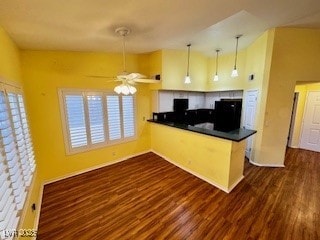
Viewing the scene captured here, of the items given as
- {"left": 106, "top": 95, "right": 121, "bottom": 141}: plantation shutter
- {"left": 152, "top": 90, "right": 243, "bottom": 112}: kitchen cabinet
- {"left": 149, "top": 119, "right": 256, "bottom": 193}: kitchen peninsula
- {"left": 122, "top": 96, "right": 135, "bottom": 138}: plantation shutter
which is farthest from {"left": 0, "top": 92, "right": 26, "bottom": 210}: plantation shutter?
{"left": 152, "top": 90, "right": 243, "bottom": 112}: kitchen cabinet

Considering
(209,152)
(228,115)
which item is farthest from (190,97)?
(209,152)

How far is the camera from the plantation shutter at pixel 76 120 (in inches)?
128

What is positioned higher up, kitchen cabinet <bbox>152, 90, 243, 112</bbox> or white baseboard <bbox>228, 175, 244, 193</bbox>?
kitchen cabinet <bbox>152, 90, 243, 112</bbox>

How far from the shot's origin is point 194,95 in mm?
5250

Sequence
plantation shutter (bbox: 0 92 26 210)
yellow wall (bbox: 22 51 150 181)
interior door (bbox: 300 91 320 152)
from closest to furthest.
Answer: plantation shutter (bbox: 0 92 26 210) → yellow wall (bbox: 22 51 150 181) → interior door (bbox: 300 91 320 152)

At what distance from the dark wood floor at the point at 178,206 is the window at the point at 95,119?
0.79m

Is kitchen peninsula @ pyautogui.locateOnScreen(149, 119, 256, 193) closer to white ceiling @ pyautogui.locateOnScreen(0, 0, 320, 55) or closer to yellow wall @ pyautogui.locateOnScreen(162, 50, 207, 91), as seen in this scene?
yellow wall @ pyautogui.locateOnScreen(162, 50, 207, 91)

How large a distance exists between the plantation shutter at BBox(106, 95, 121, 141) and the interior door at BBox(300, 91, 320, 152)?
232 inches

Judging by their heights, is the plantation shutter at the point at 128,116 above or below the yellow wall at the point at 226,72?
below

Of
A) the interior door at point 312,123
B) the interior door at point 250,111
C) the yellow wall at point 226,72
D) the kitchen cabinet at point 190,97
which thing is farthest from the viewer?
the interior door at point 312,123

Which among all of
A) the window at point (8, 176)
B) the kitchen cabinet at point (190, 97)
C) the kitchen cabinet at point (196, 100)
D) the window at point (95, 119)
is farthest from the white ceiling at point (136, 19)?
Result: the kitchen cabinet at point (196, 100)

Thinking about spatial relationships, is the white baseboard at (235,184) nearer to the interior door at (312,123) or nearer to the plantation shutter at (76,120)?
the plantation shutter at (76,120)

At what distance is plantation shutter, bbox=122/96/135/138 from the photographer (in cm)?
408

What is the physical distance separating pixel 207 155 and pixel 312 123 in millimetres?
4209
